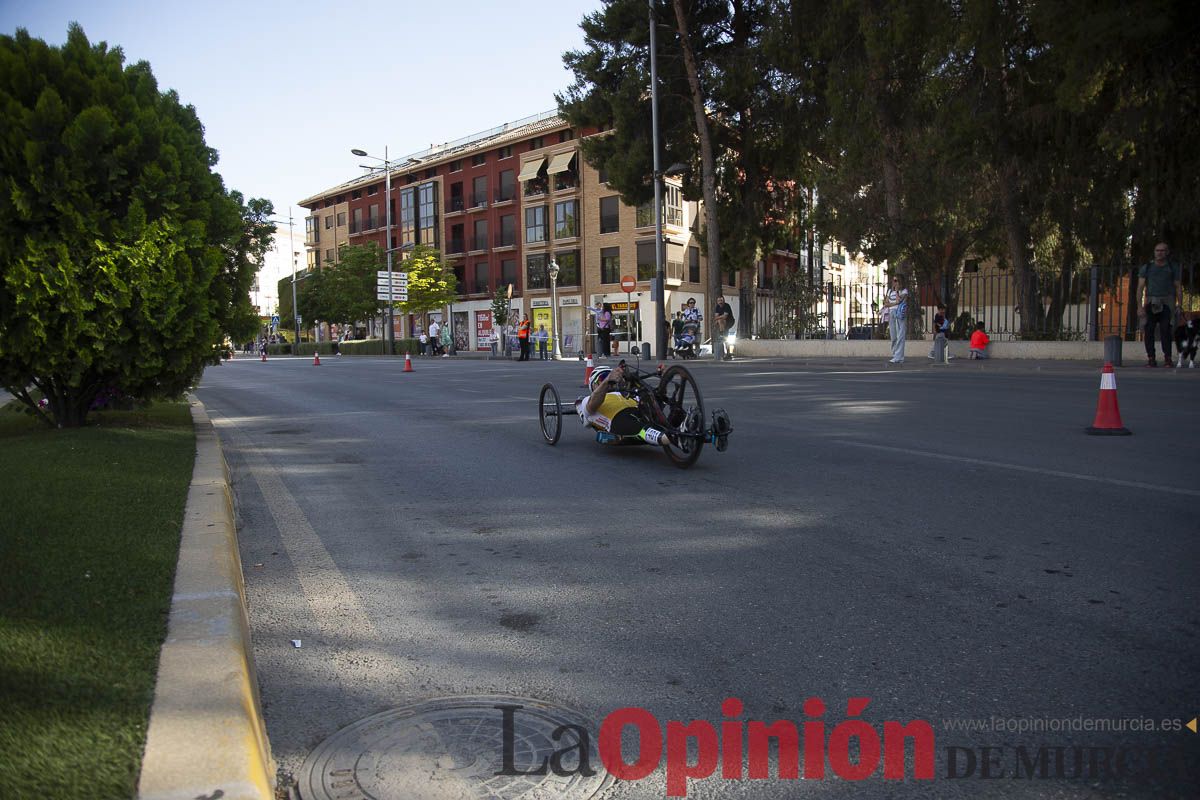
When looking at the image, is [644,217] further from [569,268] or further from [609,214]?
[569,268]

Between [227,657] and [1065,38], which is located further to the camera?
[1065,38]

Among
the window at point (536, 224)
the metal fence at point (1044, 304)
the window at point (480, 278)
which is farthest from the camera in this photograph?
the window at point (480, 278)

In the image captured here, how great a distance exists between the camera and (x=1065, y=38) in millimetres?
14852

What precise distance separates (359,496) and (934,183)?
2315 centimetres

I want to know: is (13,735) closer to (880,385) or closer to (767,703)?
(767,703)

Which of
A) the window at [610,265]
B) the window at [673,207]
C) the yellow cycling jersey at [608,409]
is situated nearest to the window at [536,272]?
the window at [610,265]

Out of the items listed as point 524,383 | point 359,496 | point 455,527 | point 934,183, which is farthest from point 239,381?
point 934,183

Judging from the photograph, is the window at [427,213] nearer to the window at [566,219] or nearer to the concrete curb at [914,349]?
the window at [566,219]

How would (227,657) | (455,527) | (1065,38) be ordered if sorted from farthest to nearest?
(1065,38) < (455,527) < (227,657)

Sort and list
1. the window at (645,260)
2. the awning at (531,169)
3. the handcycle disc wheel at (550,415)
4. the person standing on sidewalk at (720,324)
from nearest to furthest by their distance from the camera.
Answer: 1. the handcycle disc wheel at (550,415)
2. the person standing on sidewalk at (720,324)
3. the window at (645,260)
4. the awning at (531,169)

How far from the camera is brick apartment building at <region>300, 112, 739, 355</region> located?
161ft

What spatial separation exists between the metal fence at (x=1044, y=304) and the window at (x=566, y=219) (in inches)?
1074

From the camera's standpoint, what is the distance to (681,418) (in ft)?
22.9

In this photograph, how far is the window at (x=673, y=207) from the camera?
158ft
